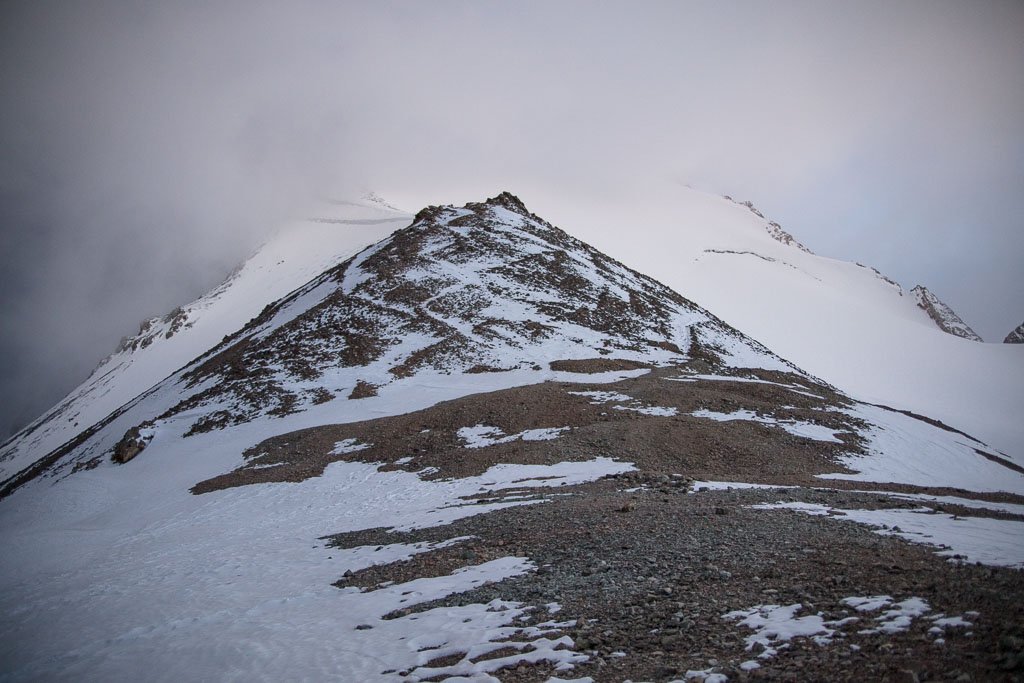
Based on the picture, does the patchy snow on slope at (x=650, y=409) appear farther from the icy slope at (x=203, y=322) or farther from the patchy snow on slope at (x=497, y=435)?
the icy slope at (x=203, y=322)

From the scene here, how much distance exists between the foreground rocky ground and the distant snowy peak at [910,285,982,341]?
357 ft

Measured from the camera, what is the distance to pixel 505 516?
16625mm

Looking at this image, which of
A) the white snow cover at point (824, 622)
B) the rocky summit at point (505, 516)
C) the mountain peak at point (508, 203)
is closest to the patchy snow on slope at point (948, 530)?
the rocky summit at point (505, 516)

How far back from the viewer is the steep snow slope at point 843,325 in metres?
58.6

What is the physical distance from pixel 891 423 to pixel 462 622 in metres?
32.3

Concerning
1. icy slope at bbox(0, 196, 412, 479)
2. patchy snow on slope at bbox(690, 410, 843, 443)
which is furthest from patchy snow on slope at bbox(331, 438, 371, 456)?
icy slope at bbox(0, 196, 412, 479)

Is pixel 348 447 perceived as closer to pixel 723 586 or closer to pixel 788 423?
pixel 723 586

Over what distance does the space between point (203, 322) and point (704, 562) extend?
10631 centimetres

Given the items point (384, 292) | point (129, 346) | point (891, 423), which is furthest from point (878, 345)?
point (129, 346)

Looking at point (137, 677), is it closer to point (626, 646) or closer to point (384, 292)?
point (626, 646)

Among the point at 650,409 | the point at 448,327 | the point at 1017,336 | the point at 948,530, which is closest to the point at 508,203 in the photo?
the point at 448,327

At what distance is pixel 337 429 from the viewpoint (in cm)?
3209

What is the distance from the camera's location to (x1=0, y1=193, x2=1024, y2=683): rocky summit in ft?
26.9

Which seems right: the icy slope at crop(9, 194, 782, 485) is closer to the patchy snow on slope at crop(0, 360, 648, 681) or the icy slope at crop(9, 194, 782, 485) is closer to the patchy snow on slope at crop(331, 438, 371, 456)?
the patchy snow on slope at crop(0, 360, 648, 681)
